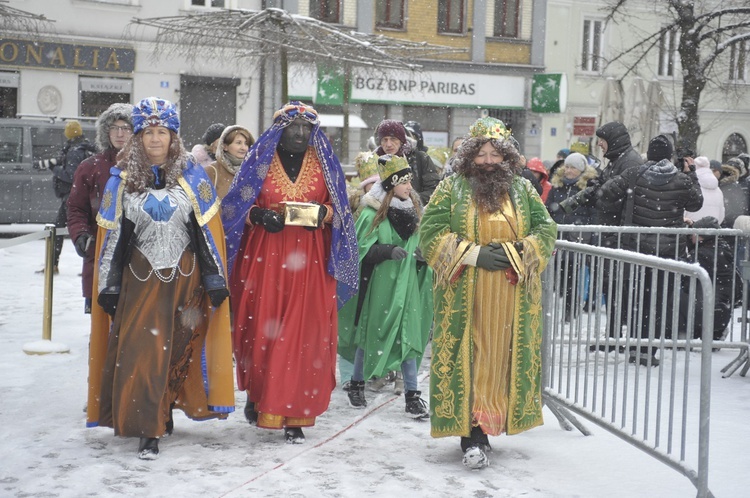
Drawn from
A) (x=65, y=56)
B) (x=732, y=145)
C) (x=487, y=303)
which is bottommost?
(x=487, y=303)

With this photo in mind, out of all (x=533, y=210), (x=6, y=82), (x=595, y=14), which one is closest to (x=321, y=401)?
(x=533, y=210)

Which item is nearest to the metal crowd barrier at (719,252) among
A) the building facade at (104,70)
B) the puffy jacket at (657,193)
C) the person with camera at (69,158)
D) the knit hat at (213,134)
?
the puffy jacket at (657,193)

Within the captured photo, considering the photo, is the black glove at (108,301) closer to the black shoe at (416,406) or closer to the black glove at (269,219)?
the black glove at (269,219)

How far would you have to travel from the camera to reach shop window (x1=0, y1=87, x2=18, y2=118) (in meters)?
23.9

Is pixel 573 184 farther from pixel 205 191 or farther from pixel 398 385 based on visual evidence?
pixel 205 191

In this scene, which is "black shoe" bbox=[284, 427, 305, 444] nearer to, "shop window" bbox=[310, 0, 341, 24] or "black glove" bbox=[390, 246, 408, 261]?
"black glove" bbox=[390, 246, 408, 261]

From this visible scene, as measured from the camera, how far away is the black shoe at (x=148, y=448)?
17.9 ft

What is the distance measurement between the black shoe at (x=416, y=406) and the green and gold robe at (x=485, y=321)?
1.03m

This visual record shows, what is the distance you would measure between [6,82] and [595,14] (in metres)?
17.7

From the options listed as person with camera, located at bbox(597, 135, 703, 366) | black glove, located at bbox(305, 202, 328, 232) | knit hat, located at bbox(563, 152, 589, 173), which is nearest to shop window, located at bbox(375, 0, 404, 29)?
knit hat, located at bbox(563, 152, 589, 173)

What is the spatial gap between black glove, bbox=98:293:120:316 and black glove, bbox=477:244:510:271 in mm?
1929

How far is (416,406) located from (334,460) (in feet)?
3.82

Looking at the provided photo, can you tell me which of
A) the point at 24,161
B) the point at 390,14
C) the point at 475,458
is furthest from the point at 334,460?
the point at 390,14

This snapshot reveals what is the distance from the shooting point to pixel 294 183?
6086 millimetres
